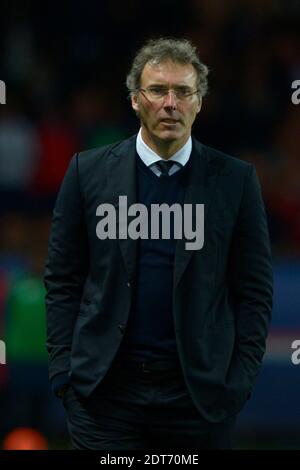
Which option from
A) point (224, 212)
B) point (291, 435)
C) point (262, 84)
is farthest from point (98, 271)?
point (262, 84)

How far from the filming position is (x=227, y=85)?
6.88 meters

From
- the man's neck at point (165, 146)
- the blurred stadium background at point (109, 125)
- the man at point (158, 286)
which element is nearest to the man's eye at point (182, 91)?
the man at point (158, 286)

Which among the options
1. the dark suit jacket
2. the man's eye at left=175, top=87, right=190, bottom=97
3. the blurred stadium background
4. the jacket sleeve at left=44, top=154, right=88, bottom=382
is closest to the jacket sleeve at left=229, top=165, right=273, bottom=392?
the dark suit jacket

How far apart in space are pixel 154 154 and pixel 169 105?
16 cm

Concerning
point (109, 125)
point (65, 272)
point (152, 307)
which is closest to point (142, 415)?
point (152, 307)

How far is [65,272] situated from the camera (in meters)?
3.22

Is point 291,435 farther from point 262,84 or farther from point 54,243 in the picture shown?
point 54,243

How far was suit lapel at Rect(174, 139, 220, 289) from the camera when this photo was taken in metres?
3.11

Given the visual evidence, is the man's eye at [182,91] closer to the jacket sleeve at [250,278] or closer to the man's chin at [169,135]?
the man's chin at [169,135]

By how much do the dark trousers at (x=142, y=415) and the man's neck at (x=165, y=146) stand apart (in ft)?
1.76

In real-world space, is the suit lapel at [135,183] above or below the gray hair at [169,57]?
below

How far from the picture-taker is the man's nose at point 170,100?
3110 millimetres

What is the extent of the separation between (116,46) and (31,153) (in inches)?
49.5

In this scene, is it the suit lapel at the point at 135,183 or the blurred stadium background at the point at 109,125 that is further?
the blurred stadium background at the point at 109,125
